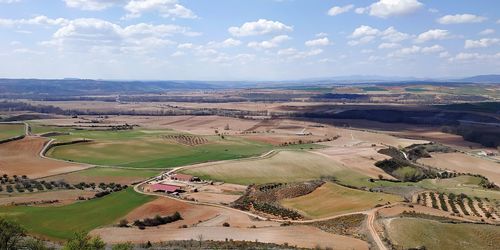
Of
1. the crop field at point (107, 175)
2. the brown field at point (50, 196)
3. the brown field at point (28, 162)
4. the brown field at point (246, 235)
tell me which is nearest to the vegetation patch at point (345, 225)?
the brown field at point (246, 235)

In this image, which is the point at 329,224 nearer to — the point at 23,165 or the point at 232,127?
the point at 23,165

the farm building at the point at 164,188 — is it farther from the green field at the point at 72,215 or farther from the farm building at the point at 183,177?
the farm building at the point at 183,177

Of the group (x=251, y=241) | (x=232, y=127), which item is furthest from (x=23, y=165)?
(x=232, y=127)

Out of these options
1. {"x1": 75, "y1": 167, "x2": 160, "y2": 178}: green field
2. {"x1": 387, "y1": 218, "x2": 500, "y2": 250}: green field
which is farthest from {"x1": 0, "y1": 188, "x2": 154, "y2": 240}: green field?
{"x1": 387, "y1": 218, "x2": 500, "y2": 250}: green field

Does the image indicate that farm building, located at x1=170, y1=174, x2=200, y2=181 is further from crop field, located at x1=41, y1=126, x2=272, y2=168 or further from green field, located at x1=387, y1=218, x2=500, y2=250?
green field, located at x1=387, y1=218, x2=500, y2=250

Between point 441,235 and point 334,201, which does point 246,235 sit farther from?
point 334,201
